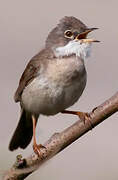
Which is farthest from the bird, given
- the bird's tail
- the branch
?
the branch

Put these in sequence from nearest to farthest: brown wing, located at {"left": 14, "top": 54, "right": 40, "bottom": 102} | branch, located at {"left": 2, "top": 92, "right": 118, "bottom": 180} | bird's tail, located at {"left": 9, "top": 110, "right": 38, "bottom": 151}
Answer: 1. branch, located at {"left": 2, "top": 92, "right": 118, "bottom": 180}
2. brown wing, located at {"left": 14, "top": 54, "right": 40, "bottom": 102}
3. bird's tail, located at {"left": 9, "top": 110, "right": 38, "bottom": 151}

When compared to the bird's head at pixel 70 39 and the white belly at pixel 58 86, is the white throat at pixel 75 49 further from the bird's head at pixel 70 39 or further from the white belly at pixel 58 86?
A: the white belly at pixel 58 86

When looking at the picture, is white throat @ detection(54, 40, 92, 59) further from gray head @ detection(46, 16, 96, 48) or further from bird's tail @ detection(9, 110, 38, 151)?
bird's tail @ detection(9, 110, 38, 151)

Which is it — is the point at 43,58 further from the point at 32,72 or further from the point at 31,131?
the point at 31,131

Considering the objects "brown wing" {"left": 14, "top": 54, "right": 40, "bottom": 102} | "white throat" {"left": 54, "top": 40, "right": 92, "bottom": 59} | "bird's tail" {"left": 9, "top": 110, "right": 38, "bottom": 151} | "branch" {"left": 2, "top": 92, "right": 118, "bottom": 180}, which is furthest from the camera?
"bird's tail" {"left": 9, "top": 110, "right": 38, "bottom": 151}

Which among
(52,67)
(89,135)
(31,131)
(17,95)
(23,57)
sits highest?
(52,67)

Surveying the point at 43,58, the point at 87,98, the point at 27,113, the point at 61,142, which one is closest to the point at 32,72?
the point at 43,58
